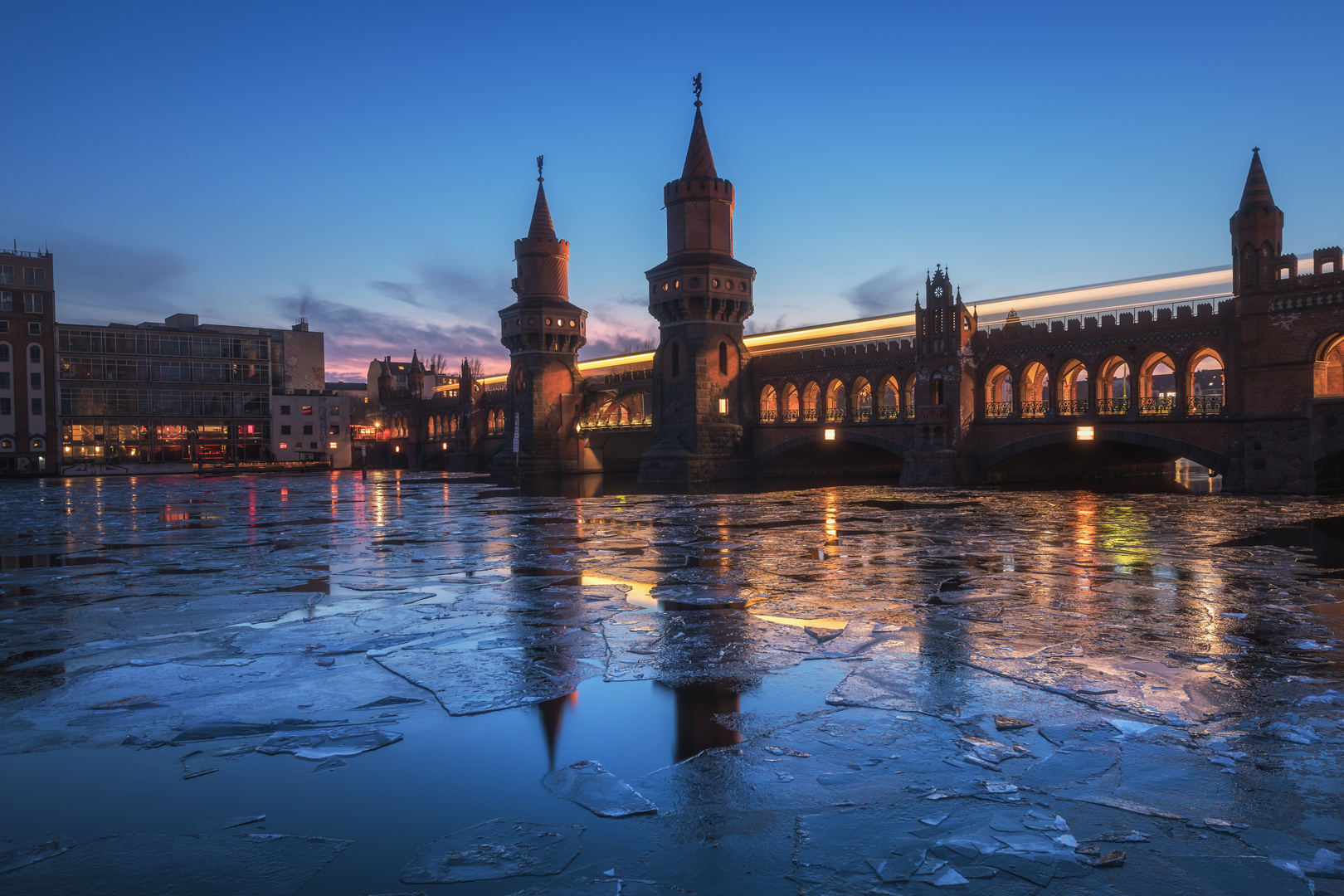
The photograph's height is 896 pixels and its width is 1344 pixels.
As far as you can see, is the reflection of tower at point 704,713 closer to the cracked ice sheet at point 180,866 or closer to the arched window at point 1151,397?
the cracked ice sheet at point 180,866

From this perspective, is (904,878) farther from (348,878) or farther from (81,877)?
(81,877)

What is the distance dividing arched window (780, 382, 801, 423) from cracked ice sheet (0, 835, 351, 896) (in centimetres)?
→ 4554

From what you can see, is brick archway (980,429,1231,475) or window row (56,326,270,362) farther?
window row (56,326,270,362)

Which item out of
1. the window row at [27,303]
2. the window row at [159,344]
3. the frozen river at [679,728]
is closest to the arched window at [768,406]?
the frozen river at [679,728]

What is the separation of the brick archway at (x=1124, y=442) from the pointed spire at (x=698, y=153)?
23303mm

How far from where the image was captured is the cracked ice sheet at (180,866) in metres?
3.92

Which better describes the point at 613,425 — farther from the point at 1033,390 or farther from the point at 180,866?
the point at 180,866

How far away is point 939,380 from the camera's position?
3941 cm

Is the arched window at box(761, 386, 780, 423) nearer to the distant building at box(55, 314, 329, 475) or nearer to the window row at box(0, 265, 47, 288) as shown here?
the distant building at box(55, 314, 329, 475)

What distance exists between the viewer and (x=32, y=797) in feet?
16.1

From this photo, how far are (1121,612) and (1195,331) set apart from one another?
28188 millimetres

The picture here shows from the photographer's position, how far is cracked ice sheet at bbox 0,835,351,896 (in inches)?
154

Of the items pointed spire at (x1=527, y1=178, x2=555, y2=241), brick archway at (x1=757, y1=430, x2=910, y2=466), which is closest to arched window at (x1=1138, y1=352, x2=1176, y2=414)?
brick archway at (x1=757, y1=430, x2=910, y2=466)

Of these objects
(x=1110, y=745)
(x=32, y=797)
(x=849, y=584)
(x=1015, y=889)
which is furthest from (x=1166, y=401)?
(x=32, y=797)
